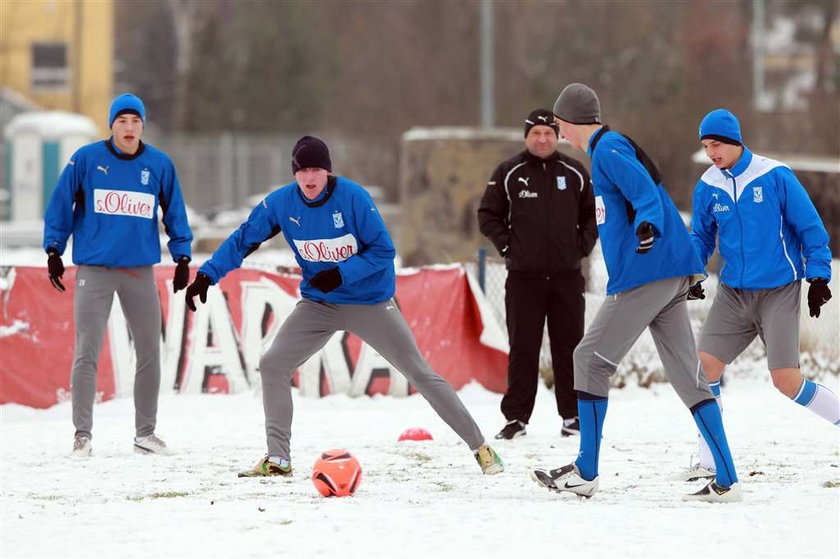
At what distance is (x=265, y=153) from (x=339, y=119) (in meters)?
7.94

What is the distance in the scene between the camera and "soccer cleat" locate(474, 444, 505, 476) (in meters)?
7.46

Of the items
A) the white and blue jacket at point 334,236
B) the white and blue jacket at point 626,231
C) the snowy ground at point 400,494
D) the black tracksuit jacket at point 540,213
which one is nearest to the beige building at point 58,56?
the snowy ground at point 400,494

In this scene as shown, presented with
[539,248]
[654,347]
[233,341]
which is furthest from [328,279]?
[654,347]

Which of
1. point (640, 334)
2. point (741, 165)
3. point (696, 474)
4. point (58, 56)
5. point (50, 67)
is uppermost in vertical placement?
point (58, 56)

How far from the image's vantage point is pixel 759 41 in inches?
1869

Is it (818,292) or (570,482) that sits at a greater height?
(818,292)

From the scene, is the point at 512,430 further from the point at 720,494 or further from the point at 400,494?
the point at 720,494

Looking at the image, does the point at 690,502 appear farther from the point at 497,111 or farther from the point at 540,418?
the point at 497,111

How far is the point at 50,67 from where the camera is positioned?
→ 47.4m

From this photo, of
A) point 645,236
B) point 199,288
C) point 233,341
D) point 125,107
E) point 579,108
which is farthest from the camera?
point 233,341

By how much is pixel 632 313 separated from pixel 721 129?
1038 mm

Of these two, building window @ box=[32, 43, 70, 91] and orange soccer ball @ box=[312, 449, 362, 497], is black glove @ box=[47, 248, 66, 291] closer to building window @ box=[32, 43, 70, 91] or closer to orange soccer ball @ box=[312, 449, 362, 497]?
orange soccer ball @ box=[312, 449, 362, 497]

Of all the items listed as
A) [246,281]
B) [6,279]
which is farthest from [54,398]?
[246,281]

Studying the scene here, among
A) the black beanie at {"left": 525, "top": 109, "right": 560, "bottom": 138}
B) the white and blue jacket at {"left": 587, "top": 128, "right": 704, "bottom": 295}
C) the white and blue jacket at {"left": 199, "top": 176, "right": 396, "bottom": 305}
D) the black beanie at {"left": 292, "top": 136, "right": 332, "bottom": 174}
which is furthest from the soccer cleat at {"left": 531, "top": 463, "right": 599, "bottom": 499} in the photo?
the black beanie at {"left": 525, "top": 109, "right": 560, "bottom": 138}
